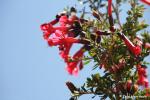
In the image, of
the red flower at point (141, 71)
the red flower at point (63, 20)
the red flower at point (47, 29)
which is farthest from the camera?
the red flower at point (47, 29)

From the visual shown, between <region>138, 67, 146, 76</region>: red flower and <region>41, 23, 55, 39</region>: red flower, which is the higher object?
<region>41, 23, 55, 39</region>: red flower

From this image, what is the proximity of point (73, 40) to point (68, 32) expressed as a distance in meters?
0.15

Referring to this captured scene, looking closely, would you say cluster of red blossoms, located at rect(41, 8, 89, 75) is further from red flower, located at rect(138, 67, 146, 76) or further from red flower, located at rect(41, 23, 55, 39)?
red flower, located at rect(138, 67, 146, 76)

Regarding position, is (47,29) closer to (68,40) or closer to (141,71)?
(68,40)

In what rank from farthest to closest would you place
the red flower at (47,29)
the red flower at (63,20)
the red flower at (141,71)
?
1. the red flower at (47,29)
2. the red flower at (63,20)
3. the red flower at (141,71)

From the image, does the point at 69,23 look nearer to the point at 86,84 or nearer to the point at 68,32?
the point at 68,32

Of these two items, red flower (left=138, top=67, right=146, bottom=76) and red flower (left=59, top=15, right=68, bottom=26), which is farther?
red flower (left=59, top=15, right=68, bottom=26)

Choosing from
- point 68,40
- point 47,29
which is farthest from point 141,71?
point 47,29

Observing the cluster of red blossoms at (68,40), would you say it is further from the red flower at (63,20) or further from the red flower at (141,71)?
the red flower at (141,71)

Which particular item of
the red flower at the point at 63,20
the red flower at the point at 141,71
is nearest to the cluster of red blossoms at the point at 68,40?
the red flower at the point at 63,20

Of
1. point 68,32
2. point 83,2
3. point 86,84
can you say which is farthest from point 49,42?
point 83,2

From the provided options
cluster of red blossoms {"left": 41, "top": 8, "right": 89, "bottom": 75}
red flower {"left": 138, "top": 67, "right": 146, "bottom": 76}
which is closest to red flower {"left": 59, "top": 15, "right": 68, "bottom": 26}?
cluster of red blossoms {"left": 41, "top": 8, "right": 89, "bottom": 75}

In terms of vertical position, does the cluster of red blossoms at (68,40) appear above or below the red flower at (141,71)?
above

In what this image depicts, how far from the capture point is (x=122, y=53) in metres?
4.75
